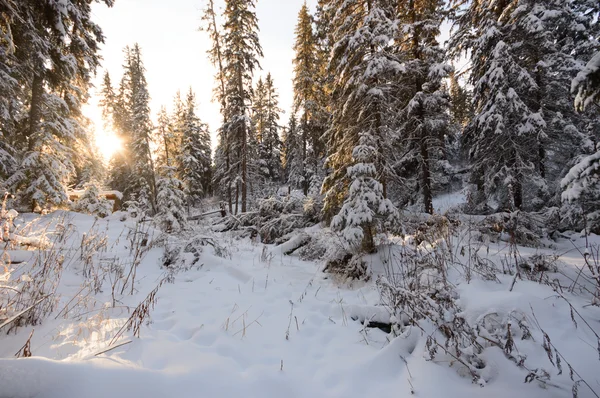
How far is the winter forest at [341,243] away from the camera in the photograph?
2.07 m

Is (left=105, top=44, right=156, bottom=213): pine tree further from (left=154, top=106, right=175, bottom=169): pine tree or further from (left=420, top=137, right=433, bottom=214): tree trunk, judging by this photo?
(left=420, top=137, right=433, bottom=214): tree trunk

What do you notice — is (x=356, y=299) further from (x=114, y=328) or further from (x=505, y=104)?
(x=505, y=104)

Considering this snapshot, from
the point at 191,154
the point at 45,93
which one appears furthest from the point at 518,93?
the point at 191,154

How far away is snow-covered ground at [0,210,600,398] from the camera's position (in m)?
1.69

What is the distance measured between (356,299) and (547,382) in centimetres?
272

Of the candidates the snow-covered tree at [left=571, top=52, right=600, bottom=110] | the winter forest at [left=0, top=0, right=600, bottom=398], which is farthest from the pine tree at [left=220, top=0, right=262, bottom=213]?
the snow-covered tree at [left=571, top=52, right=600, bottom=110]

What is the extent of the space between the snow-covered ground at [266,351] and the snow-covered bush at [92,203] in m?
11.6

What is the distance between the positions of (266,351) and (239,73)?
19250mm

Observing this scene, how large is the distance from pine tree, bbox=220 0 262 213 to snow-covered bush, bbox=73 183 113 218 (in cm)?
760

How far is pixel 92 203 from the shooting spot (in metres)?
13.7

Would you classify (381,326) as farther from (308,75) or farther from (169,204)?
(308,75)

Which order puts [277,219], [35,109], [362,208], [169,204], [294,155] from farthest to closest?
[294,155] → [169,204] → [277,219] → [35,109] → [362,208]

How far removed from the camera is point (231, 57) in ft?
58.4

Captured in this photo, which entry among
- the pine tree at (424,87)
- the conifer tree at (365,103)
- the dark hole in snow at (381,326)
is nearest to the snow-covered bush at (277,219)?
the conifer tree at (365,103)
